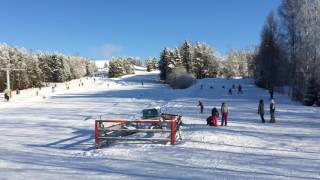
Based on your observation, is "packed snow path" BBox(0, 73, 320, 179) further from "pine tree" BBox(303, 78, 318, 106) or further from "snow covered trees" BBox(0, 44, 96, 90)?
"snow covered trees" BBox(0, 44, 96, 90)

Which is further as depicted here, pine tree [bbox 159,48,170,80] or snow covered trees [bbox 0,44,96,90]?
pine tree [bbox 159,48,170,80]

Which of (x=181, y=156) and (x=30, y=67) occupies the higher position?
(x=30, y=67)

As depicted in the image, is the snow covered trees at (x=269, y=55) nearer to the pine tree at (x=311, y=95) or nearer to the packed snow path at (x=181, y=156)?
the pine tree at (x=311, y=95)

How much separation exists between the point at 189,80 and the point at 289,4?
1910 inches

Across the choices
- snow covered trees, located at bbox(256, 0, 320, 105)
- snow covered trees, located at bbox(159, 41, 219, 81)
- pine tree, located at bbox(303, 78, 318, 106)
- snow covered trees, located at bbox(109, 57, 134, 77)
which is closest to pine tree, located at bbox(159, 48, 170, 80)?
snow covered trees, located at bbox(159, 41, 219, 81)

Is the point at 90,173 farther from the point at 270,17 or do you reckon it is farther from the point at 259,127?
the point at 270,17

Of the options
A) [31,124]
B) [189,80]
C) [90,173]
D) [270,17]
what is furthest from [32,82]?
[90,173]

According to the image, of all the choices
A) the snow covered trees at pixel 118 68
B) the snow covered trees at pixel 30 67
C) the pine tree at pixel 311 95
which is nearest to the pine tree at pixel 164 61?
the snow covered trees at pixel 30 67

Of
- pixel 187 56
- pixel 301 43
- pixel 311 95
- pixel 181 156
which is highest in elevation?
pixel 187 56

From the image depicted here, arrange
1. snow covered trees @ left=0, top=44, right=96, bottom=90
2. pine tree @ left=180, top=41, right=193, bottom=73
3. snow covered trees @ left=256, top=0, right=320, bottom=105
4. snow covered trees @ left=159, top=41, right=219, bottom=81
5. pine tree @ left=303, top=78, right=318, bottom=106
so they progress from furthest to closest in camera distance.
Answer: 1. pine tree @ left=180, top=41, right=193, bottom=73
2. snow covered trees @ left=159, top=41, right=219, bottom=81
3. snow covered trees @ left=0, top=44, right=96, bottom=90
4. snow covered trees @ left=256, top=0, right=320, bottom=105
5. pine tree @ left=303, top=78, right=318, bottom=106

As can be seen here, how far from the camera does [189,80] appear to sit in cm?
9894

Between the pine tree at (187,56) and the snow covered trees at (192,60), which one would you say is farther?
the pine tree at (187,56)

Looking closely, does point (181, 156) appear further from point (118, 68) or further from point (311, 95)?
point (118, 68)

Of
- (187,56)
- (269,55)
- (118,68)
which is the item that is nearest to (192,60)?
(187,56)
